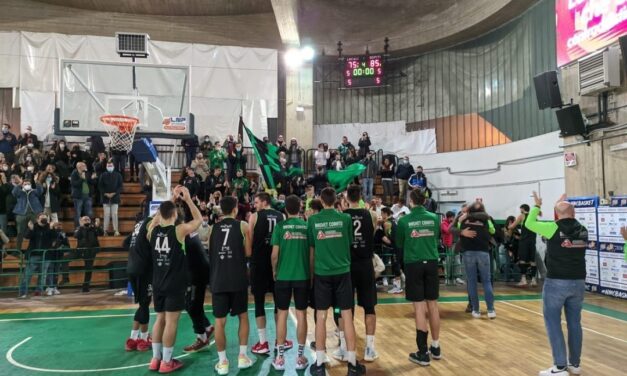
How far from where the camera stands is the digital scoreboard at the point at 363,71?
19.1 m

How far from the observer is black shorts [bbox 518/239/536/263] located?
12.0m

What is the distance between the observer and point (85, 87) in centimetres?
1144

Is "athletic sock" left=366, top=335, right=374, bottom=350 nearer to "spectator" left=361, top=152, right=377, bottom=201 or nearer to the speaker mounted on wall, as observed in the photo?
the speaker mounted on wall

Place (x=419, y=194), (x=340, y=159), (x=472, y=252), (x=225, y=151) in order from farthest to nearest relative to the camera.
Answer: (x=340, y=159), (x=225, y=151), (x=472, y=252), (x=419, y=194)

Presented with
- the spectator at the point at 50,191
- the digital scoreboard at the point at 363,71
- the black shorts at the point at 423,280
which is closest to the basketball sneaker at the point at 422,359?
the black shorts at the point at 423,280

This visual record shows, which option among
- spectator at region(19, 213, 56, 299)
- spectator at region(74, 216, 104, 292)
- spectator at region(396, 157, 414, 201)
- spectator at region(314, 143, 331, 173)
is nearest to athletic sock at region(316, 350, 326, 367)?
spectator at region(74, 216, 104, 292)

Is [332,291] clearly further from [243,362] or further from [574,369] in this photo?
[574,369]

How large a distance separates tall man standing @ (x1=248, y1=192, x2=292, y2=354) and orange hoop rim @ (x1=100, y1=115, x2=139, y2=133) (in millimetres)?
6808

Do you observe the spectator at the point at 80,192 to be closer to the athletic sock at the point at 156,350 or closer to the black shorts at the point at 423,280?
the athletic sock at the point at 156,350

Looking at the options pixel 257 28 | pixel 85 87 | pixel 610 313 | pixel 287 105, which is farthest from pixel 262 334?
pixel 257 28

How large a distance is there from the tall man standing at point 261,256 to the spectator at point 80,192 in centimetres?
922

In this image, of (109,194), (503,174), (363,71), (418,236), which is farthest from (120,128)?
(503,174)

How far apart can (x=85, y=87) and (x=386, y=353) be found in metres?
10.1

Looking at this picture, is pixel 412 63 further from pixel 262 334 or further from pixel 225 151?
pixel 262 334
